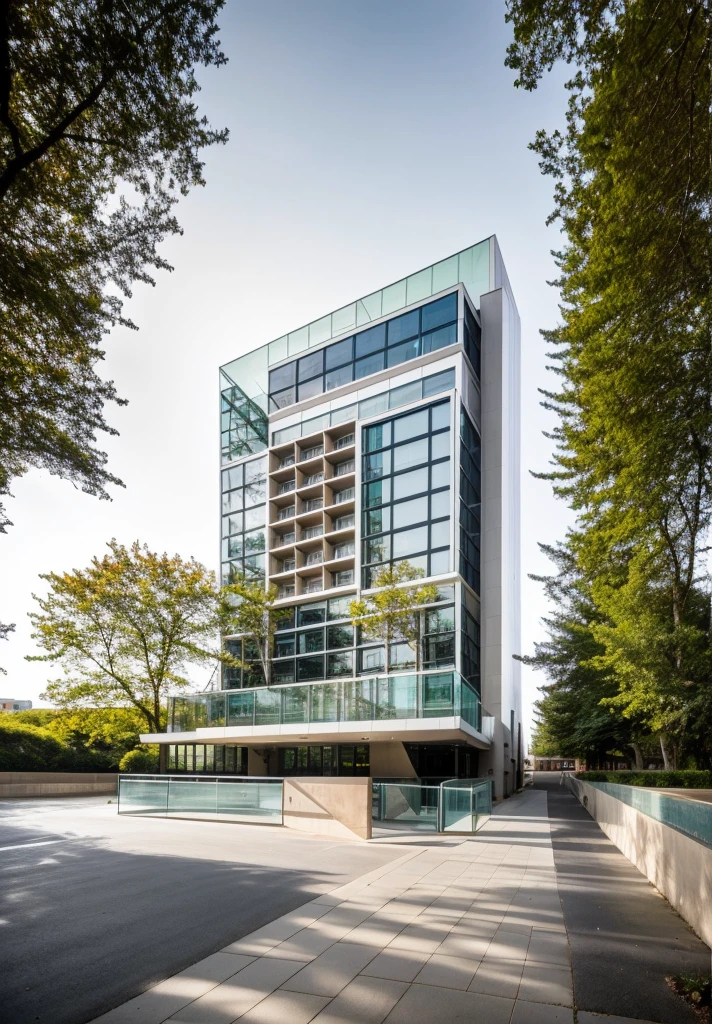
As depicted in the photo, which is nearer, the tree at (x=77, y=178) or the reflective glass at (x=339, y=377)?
the tree at (x=77, y=178)

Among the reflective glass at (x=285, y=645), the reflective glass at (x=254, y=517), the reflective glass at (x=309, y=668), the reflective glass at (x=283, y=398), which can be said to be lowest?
the reflective glass at (x=309, y=668)

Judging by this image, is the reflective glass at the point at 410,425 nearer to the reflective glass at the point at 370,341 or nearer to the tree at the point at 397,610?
the reflective glass at the point at 370,341

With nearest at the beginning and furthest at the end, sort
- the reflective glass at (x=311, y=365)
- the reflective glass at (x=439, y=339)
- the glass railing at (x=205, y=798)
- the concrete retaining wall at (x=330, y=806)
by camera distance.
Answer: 1. the concrete retaining wall at (x=330, y=806)
2. the glass railing at (x=205, y=798)
3. the reflective glass at (x=439, y=339)
4. the reflective glass at (x=311, y=365)

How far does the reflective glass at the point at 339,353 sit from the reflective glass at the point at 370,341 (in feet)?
1.78

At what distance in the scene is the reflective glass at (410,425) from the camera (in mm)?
37062

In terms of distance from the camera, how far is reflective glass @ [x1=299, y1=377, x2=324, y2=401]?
44.4 m

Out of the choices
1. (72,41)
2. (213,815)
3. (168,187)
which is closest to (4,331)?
(168,187)

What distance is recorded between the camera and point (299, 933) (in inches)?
280

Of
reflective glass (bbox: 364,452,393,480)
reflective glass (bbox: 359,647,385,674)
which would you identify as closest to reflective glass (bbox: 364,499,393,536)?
reflective glass (bbox: 364,452,393,480)

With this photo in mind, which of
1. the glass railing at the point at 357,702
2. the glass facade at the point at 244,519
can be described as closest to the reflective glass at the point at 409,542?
the glass railing at the point at 357,702

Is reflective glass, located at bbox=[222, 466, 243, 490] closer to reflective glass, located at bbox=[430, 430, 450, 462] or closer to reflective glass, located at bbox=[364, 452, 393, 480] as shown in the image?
reflective glass, located at bbox=[364, 452, 393, 480]

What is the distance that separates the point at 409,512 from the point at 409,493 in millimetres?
987

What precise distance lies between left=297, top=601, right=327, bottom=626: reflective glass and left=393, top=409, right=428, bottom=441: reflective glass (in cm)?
1052

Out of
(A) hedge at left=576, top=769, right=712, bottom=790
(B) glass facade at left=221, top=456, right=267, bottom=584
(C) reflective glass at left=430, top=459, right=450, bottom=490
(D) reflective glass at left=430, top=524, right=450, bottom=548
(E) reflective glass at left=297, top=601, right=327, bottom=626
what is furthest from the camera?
(B) glass facade at left=221, top=456, right=267, bottom=584
